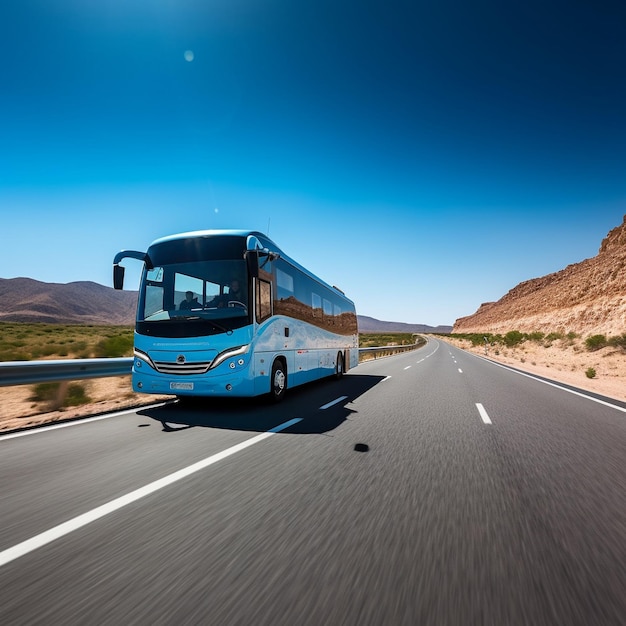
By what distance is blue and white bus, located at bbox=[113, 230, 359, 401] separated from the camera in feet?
21.7

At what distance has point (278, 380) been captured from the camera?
26.3ft

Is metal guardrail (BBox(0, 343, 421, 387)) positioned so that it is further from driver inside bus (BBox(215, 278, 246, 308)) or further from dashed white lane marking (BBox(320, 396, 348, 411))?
dashed white lane marking (BBox(320, 396, 348, 411))

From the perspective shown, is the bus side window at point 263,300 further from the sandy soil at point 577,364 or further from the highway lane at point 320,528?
the sandy soil at point 577,364

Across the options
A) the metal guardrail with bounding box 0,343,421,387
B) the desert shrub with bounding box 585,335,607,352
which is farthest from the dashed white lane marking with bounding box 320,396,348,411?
the desert shrub with bounding box 585,335,607,352

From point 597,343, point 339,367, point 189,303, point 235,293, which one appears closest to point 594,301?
point 597,343

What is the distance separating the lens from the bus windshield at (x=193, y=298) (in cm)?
673

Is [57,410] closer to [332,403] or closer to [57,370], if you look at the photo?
[57,370]

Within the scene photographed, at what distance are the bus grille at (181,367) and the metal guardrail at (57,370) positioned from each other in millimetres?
1621

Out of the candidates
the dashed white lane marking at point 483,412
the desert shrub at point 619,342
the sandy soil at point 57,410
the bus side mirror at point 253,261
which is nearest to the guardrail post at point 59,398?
the sandy soil at point 57,410

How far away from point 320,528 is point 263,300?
5130 millimetres

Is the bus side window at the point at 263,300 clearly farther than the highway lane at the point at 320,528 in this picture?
Yes

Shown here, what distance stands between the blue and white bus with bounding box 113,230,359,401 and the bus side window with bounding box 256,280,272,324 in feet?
0.06

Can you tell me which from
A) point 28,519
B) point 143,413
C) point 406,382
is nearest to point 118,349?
point 143,413

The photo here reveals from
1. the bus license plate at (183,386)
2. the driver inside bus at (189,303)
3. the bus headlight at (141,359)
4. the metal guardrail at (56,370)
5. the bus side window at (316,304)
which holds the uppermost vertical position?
the bus side window at (316,304)
